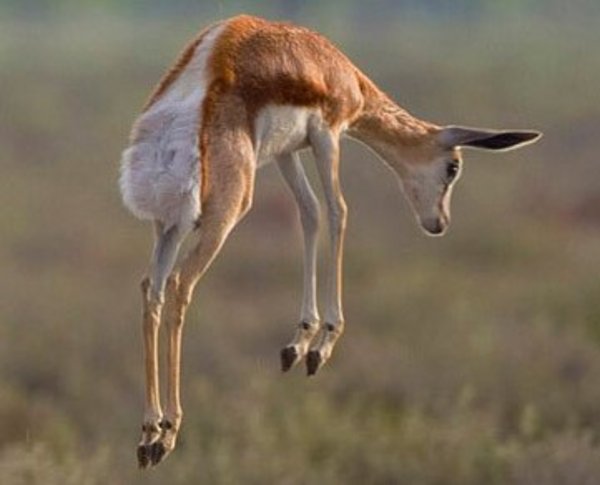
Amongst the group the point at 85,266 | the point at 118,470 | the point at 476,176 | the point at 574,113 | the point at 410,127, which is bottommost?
the point at 118,470

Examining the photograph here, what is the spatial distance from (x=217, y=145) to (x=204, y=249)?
278 mm

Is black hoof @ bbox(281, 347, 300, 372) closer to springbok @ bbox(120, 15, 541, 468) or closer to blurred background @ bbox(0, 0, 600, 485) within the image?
springbok @ bbox(120, 15, 541, 468)

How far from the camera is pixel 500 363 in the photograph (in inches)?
709

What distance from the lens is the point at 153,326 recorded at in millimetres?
5844

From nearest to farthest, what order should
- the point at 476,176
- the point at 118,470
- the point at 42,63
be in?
the point at 118,470, the point at 476,176, the point at 42,63

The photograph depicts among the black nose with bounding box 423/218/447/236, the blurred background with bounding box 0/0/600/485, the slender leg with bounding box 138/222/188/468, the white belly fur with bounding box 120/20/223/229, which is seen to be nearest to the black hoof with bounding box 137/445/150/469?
the slender leg with bounding box 138/222/188/468

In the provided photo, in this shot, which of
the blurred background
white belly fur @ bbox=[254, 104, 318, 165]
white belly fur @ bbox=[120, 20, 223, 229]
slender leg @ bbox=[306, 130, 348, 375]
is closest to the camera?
white belly fur @ bbox=[120, 20, 223, 229]

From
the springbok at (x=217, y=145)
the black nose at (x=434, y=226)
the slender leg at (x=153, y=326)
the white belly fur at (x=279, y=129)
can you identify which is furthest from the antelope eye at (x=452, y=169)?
the slender leg at (x=153, y=326)

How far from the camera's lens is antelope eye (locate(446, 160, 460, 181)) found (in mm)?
6934

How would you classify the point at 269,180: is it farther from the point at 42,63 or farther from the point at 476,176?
the point at 42,63

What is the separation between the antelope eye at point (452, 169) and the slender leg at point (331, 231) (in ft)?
1.89

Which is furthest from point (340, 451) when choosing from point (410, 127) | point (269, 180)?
point (269, 180)

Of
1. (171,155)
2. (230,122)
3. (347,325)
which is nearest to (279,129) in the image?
(230,122)

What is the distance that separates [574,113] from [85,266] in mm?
23704
